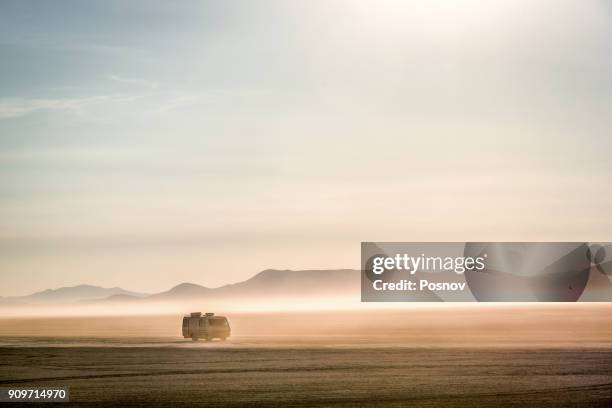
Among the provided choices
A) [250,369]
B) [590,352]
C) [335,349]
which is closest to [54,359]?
[250,369]

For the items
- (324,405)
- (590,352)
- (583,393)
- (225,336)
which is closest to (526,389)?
(583,393)

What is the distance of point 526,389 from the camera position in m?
53.4

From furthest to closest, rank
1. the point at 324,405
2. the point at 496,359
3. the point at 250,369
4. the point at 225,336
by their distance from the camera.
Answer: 1. the point at 225,336
2. the point at 496,359
3. the point at 250,369
4. the point at 324,405

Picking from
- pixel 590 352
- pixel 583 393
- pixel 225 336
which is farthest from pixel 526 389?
pixel 225 336

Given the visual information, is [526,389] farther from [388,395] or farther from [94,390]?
[94,390]

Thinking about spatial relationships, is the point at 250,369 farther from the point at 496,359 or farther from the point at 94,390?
the point at 496,359

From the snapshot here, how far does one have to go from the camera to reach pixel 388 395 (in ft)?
162

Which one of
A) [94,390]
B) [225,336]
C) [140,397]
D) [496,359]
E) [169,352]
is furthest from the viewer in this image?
[225,336]

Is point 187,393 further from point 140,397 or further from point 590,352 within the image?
point 590,352

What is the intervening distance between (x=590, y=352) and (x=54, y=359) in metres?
55.6

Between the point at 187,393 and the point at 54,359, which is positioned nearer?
the point at 187,393

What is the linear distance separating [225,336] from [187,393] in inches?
2639

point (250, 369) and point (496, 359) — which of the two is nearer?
point (250, 369)

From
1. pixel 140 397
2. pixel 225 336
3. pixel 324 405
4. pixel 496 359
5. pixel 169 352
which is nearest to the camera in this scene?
pixel 324 405
